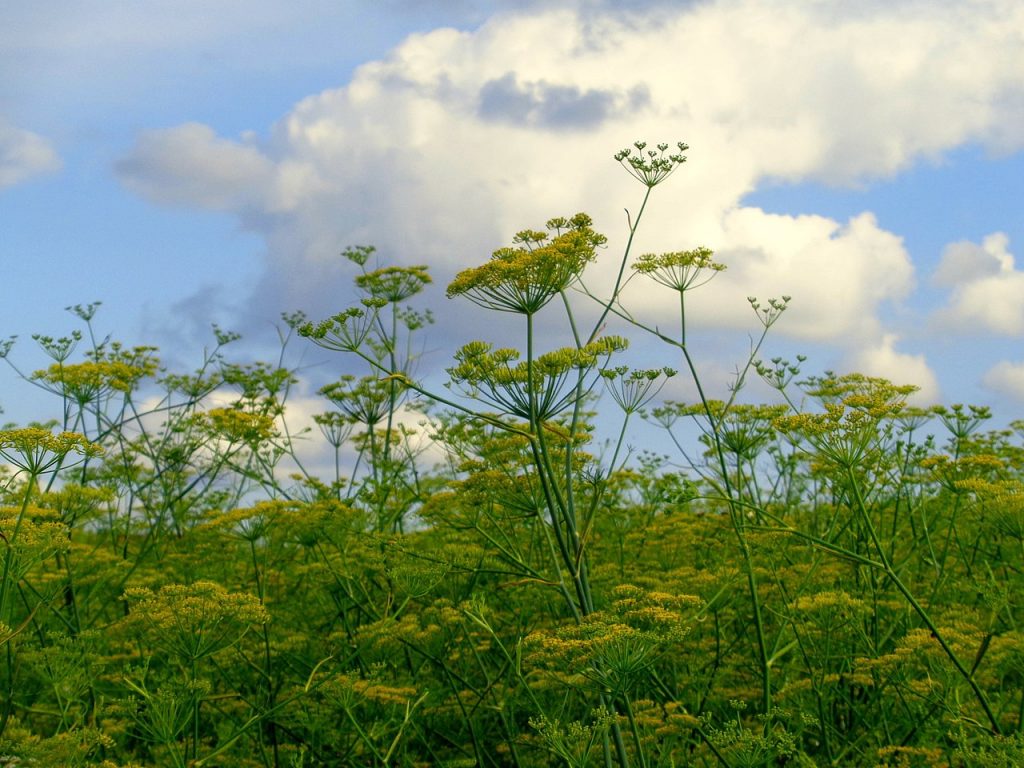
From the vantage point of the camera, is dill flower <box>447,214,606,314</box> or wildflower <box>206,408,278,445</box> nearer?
dill flower <box>447,214,606,314</box>

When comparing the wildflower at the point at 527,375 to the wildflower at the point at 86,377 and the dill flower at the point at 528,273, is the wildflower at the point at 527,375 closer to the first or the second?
the dill flower at the point at 528,273

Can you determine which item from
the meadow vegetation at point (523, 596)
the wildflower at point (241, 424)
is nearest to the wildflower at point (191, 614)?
the meadow vegetation at point (523, 596)

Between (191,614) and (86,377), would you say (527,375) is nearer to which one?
(191,614)

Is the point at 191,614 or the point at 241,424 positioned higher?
the point at 241,424

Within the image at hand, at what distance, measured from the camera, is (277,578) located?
1189cm

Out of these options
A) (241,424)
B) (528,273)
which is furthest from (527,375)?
(241,424)

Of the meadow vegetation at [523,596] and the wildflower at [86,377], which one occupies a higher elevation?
the wildflower at [86,377]

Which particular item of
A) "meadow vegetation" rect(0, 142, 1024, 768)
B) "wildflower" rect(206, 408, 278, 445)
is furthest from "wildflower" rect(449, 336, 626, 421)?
"wildflower" rect(206, 408, 278, 445)

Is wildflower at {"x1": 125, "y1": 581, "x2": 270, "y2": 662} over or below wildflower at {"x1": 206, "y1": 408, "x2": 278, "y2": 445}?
below

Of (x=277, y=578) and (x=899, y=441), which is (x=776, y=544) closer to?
(x=899, y=441)

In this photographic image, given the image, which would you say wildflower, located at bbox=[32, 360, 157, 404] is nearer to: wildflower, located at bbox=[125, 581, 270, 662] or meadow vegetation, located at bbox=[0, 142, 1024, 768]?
meadow vegetation, located at bbox=[0, 142, 1024, 768]

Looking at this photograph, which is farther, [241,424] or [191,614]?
[241,424]

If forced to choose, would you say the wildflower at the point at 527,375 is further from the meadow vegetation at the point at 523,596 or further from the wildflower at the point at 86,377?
the wildflower at the point at 86,377

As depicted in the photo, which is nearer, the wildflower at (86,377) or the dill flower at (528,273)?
the dill flower at (528,273)
